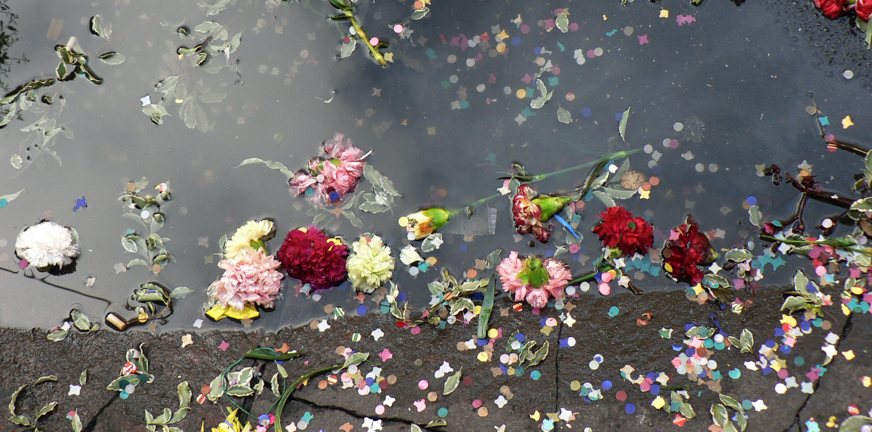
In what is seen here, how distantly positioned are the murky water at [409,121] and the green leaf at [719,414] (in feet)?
1.15

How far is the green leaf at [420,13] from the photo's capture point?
1.53 metres

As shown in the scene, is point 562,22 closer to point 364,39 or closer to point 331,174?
point 364,39

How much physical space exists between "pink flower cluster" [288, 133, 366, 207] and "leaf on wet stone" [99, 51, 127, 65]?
674 millimetres

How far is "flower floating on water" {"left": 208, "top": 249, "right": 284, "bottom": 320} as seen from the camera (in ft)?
4.47

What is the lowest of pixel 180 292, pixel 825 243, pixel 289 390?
pixel 289 390

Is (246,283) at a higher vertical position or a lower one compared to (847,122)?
lower

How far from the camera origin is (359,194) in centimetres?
148

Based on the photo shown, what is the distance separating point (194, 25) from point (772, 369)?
1989 millimetres

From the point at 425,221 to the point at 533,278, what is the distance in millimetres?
343

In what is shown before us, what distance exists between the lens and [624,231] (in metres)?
1.35

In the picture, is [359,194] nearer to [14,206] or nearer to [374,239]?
[374,239]

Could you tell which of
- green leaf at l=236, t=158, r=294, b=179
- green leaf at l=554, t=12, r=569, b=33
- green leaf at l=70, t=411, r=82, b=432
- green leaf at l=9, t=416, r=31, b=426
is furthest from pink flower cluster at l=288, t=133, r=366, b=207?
green leaf at l=9, t=416, r=31, b=426

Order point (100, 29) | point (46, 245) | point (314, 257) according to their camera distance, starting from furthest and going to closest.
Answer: point (100, 29), point (46, 245), point (314, 257)

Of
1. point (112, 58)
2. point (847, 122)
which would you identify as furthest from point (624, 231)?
point (112, 58)
